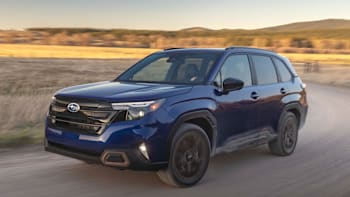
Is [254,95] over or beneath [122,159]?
over

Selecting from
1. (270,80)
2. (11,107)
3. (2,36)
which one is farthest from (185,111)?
(2,36)

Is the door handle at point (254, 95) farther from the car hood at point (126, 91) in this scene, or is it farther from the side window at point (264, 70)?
the car hood at point (126, 91)

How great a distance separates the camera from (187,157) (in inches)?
247

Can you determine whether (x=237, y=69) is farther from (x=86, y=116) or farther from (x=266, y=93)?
(x=86, y=116)

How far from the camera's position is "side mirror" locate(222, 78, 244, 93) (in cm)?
664

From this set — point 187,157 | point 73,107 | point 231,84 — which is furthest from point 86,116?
point 231,84

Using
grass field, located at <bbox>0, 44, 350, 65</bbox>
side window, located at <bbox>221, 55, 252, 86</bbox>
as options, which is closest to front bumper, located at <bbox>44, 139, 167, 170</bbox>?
side window, located at <bbox>221, 55, 252, 86</bbox>

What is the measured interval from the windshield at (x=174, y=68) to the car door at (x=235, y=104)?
237 millimetres

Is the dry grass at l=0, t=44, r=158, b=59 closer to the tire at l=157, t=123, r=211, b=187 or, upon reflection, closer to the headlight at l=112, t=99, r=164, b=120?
the tire at l=157, t=123, r=211, b=187

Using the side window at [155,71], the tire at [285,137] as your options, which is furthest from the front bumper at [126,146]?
the tire at [285,137]

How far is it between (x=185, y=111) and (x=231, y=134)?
3.55ft

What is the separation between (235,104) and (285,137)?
188 centimetres

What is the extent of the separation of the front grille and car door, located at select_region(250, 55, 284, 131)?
2434mm

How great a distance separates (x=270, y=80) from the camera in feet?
26.2
